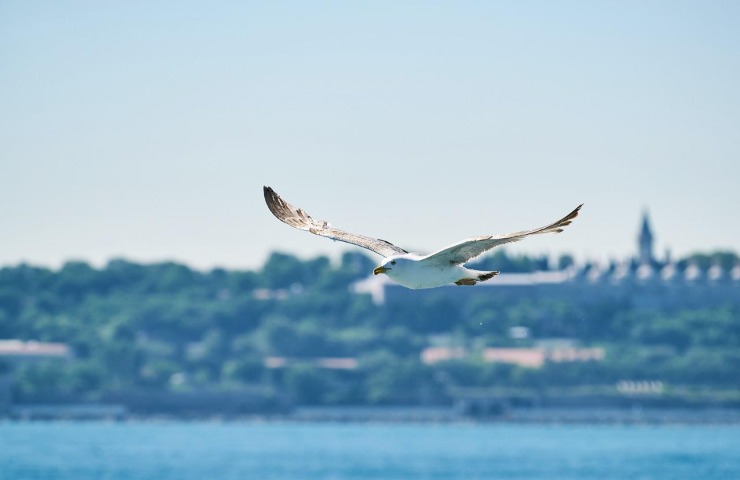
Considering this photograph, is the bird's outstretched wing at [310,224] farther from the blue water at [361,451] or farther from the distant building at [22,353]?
the distant building at [22,353]

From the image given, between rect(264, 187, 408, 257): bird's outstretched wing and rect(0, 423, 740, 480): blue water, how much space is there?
250 ft

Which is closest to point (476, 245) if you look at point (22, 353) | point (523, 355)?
point (22, 353)

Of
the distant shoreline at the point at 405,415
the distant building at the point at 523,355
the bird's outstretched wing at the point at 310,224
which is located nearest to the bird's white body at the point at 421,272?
the bird's outstretched wing at the point at 310,224

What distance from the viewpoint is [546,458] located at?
128500 millimetres

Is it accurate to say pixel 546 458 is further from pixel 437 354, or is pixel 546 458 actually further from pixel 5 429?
pixel 437 354

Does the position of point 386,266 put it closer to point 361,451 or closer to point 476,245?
point 476,245

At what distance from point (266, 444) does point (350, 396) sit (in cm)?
3384

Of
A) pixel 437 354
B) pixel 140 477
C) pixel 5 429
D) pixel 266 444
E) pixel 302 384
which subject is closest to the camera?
pixel 140 477

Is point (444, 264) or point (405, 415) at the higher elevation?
point (405, 415)

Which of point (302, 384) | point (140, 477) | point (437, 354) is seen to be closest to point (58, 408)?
point (302, 384)

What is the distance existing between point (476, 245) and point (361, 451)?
114865 millimetres

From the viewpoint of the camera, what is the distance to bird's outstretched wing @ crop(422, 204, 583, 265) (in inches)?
888

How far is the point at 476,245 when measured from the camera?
23.4 metres

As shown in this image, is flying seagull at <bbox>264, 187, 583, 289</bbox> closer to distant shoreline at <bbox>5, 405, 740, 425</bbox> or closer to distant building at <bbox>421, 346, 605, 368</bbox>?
distant shoreline at <bbox>5, 405, 740, 425</bbox>
